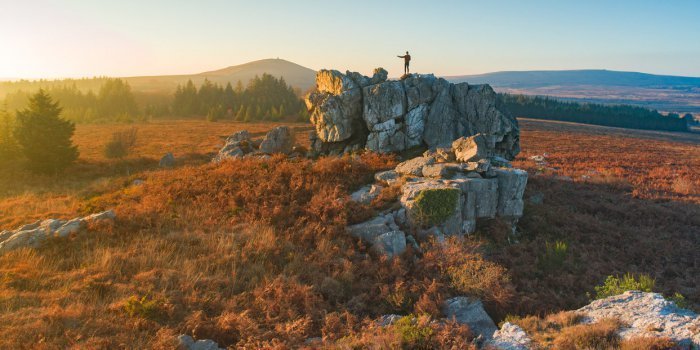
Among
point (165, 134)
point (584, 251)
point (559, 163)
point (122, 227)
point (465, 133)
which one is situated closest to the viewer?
point (122, 227)

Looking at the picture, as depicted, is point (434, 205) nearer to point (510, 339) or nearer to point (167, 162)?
point (510, 339)

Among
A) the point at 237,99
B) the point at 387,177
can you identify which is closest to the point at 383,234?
the point at 387,177

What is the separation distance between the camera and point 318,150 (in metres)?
26.5

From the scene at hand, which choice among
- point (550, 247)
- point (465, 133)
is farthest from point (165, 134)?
point (550, 247)

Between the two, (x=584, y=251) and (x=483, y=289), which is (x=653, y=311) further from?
(x=584, y=251)

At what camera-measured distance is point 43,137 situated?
3347 centimetres

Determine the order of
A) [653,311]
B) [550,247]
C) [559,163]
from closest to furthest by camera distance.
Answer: [653,311] < [550,247] < [559,163]

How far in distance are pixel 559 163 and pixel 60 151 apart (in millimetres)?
51932

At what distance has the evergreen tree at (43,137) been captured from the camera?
3312 centimetres

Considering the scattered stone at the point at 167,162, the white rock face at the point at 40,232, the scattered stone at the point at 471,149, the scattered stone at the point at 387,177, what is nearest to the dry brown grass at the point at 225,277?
the white rock face at the point at 40,232

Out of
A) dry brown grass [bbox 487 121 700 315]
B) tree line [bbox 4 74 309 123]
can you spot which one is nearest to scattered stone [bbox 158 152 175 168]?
dry brown grass [bbox 487 121 700 315]

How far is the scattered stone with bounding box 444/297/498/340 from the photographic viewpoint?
28.0 feet

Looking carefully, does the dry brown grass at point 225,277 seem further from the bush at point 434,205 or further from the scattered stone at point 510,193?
the scattered stone at point 510,193

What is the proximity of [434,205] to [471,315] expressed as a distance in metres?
4.92
